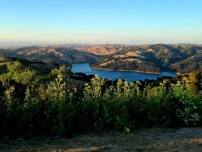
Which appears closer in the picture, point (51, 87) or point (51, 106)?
point (51, 106)

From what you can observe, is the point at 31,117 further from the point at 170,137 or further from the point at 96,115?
the point at 170,137

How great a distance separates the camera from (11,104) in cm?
1089

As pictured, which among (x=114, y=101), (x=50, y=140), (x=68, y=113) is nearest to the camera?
(x=50, y=140)

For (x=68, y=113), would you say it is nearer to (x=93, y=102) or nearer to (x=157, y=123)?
(x=93, y=102)

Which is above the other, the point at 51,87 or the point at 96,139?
the point at 51,87

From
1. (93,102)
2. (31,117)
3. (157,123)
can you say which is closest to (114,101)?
(93,102)

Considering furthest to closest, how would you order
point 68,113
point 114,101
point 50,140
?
point 114,101 → point 68,113 → point 50,140

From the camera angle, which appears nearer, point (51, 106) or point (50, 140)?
point (50, 140)

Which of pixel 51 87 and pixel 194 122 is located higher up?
pixel 51 87

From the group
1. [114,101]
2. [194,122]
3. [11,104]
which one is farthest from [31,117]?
[194,122]

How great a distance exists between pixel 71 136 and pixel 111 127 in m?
1.24

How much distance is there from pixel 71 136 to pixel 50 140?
0.67 metres

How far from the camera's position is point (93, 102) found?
11805 mm

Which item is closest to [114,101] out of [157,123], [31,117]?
[157,123]
